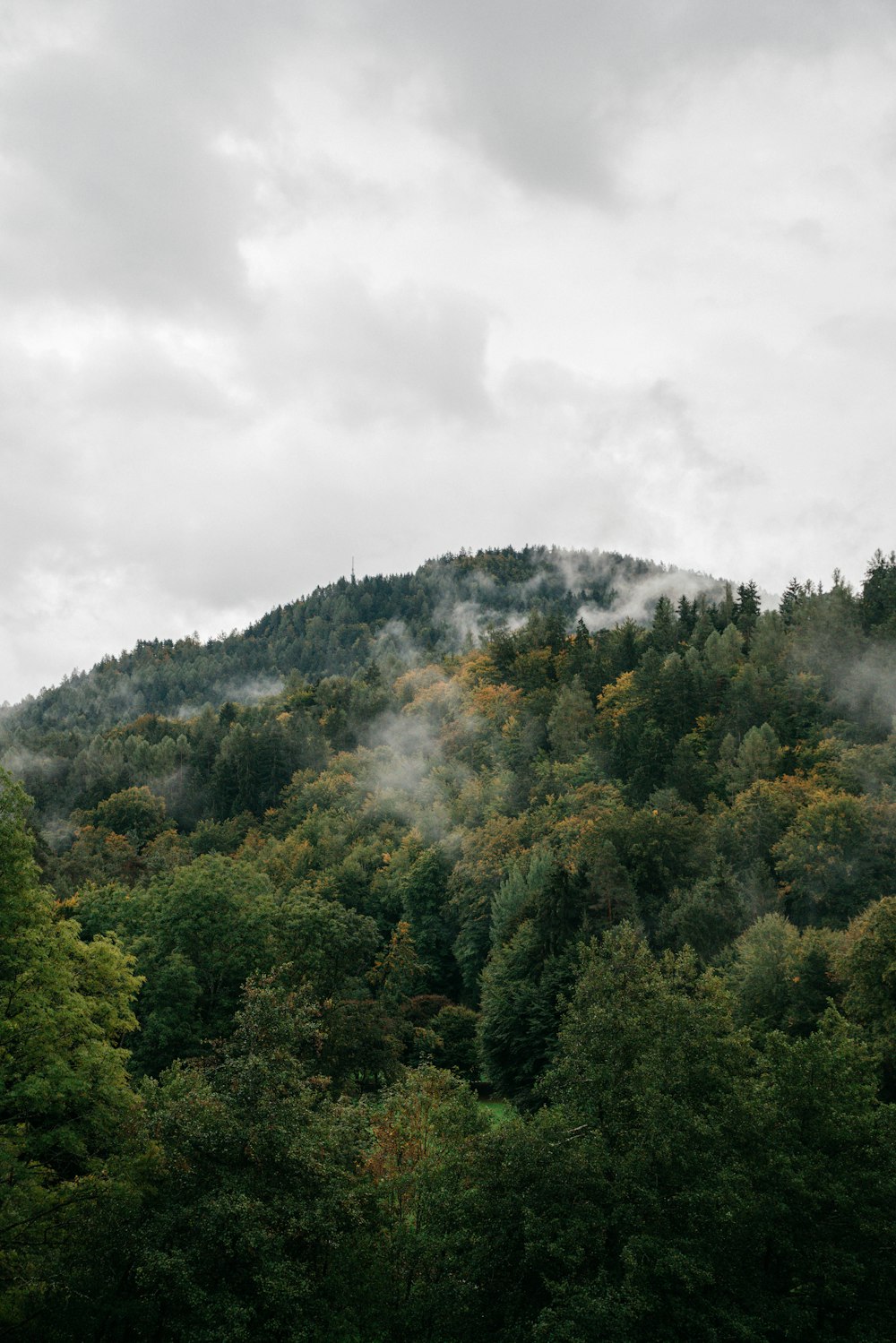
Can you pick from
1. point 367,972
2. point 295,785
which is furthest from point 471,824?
point 295,785

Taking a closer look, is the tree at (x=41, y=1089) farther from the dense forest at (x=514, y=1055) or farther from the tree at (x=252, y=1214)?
the tree at (x=252, y=1214)

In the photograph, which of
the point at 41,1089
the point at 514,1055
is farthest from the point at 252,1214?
the point at 514,1055

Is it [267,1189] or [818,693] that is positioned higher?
[818,693]

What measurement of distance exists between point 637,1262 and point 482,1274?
361cm

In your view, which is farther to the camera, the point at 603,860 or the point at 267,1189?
the point at 603,860

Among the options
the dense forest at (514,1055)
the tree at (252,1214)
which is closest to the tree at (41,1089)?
the dense forest at (514,1055)

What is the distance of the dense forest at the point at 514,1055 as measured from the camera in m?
17.7

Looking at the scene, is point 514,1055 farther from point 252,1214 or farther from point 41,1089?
point 41,1089

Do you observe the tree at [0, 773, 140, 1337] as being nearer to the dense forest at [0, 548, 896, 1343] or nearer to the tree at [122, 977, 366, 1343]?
the dense forest at [0, 548, 896, 1343]

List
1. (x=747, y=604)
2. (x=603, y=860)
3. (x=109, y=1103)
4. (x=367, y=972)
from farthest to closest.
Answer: (x=747, y=604) → (x=603, y=860) → (x=367, y=972) → (x=109, y=1103)

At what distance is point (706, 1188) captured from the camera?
20.2 meters

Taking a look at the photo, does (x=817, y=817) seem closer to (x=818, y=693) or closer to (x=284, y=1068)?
(x=818, y=693)

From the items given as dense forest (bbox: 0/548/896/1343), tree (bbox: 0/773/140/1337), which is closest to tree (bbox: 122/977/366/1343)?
dense forest (bbox: 0/548/896/1343)

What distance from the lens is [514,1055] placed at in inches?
1889
